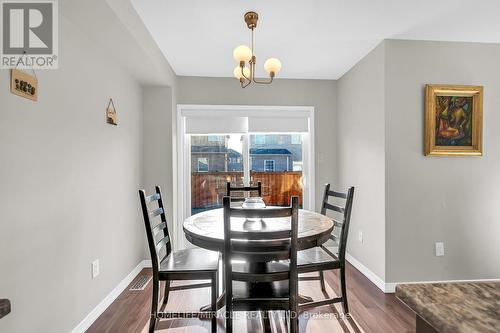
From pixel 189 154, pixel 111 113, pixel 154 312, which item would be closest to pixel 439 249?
pixel 154 312

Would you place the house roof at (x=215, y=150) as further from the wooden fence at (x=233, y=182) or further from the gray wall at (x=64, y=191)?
the gray wall at (x=64, y=191)

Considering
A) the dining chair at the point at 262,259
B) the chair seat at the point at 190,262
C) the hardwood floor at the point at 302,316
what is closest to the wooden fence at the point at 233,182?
the hardwood floor at the point at 302,316

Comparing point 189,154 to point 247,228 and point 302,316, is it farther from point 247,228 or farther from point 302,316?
point 302,316

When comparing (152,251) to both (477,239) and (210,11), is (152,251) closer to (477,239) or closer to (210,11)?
(210,11)

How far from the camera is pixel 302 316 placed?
208 cm

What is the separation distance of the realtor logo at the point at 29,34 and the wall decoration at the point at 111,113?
2.22 ft

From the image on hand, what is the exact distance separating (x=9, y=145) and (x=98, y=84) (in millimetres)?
1025

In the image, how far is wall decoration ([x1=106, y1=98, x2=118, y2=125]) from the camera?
232cm

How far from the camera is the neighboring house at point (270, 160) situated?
373 centimetres

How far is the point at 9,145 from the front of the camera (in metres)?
1.33

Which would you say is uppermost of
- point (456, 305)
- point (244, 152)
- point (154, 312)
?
point (244, 152)

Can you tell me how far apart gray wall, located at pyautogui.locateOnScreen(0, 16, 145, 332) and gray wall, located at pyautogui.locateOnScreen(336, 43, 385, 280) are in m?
2.52

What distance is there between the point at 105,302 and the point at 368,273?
2534 mm

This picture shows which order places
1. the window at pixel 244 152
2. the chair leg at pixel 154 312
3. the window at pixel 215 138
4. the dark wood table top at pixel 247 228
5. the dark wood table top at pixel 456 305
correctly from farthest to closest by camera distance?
1. the window at pixel 215 138
2. the window at pixel 244 152
3. the chair leg at pixel 154 312
4. the dark wood table top at pixel 247 228
5. the dark wood table top at pixel 456 305
